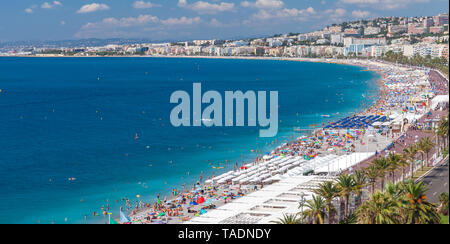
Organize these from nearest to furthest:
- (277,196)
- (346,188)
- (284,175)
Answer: (346,188), (277,196), (284,175)

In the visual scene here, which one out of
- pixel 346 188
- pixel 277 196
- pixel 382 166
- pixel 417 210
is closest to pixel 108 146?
pixel 277 196

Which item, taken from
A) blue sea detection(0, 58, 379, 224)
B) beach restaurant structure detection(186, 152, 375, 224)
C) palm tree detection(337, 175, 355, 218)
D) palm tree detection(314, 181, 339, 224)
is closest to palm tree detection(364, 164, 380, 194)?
beach restaurant structure detection(186, 152, 375, 224)

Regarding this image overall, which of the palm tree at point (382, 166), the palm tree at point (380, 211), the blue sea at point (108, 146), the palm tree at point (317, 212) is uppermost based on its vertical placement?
the palm tree at point (380, 211)

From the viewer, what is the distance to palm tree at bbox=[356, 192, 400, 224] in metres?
12.4

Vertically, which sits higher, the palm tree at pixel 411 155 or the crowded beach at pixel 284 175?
the palm tree at pixel 411 155

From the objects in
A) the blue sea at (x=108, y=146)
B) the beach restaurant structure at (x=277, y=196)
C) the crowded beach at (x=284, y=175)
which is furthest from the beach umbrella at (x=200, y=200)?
the blue sea at (x=108, y=146)

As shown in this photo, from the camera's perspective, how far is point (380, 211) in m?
12.6

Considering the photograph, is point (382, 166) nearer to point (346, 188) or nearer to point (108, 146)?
point (346, 188)

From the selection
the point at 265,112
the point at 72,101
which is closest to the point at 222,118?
the point at 265,112

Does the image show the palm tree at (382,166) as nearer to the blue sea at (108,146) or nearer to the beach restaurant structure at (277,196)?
the beach restaurant structure at (277,196)

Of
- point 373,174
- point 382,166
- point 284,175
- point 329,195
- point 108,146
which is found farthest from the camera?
point 108,146

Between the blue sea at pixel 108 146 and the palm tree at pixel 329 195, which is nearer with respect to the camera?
the palm tree at pixel 329 195

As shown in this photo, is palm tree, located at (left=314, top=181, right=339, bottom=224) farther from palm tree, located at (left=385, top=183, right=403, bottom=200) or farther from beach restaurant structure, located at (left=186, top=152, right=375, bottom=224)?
palm tree, located at (left=385, top=183, right=403, bottom=200)

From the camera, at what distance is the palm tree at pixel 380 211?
12430 millimetres
